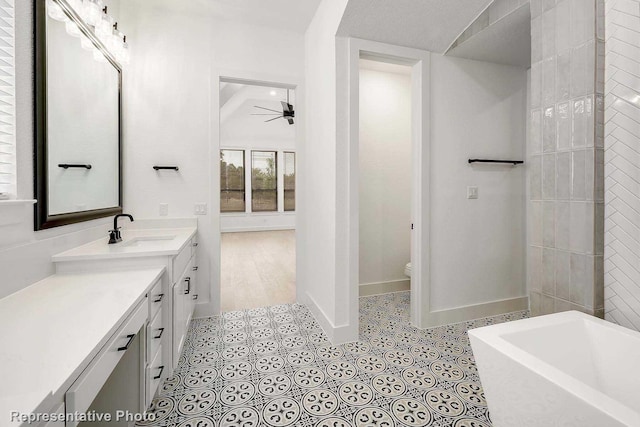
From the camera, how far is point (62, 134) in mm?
1544

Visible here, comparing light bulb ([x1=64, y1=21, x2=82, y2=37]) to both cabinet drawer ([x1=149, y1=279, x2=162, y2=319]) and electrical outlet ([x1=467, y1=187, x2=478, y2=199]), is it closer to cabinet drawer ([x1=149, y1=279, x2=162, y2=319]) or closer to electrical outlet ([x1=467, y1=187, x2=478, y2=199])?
cabinet drawer ([x1=149, y1=279, x2=162, y2=319])

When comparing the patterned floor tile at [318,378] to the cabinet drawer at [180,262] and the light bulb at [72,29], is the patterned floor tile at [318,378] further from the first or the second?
the light bulb at [72,29]

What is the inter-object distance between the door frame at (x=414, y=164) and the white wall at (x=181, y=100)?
3.70ft

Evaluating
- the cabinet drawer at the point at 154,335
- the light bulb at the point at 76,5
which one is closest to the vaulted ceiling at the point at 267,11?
the light bulb at the point at 76,5

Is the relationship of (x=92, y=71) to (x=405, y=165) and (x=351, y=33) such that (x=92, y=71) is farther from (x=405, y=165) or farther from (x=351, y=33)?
(x=405, y=165)

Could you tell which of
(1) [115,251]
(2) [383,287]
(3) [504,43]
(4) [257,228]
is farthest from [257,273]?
(4) [257,228]

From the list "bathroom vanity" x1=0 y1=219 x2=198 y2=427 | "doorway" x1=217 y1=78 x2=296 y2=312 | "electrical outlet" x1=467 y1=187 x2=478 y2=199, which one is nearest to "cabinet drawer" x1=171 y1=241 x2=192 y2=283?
"bathroom vanity" x1=0 y1=219 x2=198 y2=427

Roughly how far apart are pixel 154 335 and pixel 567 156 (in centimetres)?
223

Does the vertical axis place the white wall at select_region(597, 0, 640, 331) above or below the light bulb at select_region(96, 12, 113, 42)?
below

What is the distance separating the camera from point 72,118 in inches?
64.4

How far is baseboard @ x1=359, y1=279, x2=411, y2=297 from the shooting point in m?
3.12

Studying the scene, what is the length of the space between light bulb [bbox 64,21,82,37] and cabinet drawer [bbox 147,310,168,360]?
1.67 m

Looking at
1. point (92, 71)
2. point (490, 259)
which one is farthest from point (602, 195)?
point (92, 71)

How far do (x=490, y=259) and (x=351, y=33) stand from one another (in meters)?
2.26
